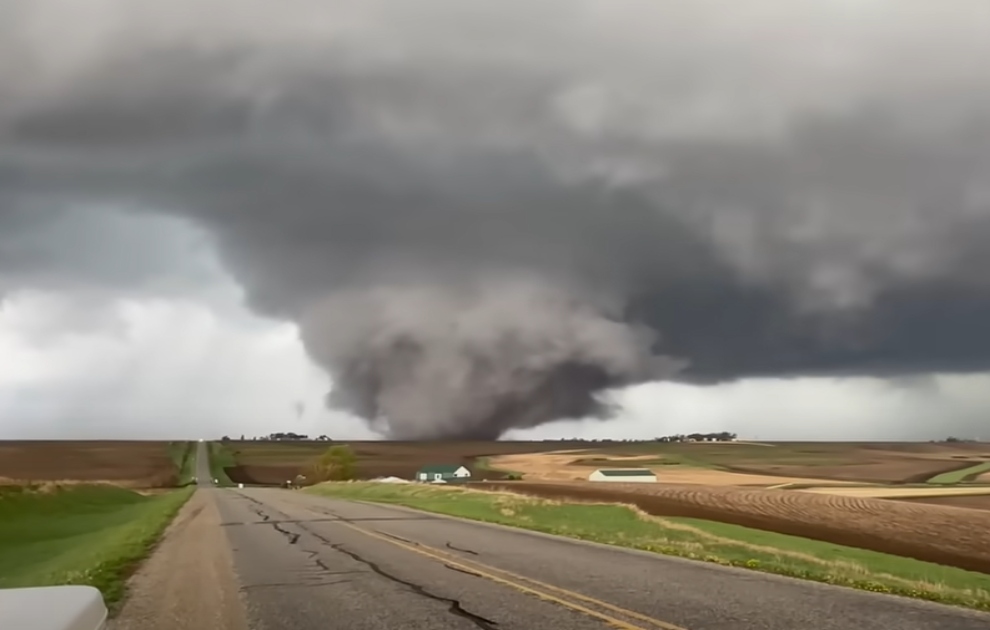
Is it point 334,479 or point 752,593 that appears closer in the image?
point 752,593

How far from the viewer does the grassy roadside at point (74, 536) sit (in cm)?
1892

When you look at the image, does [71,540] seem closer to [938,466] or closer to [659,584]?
[659,584]

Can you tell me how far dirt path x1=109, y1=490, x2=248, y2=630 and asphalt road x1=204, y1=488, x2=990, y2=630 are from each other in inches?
14.9

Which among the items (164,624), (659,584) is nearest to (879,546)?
(659,584)

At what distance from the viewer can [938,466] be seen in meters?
128

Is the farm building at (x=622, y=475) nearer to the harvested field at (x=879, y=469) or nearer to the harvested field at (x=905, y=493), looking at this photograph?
the harvested field at (x=879, y=469)

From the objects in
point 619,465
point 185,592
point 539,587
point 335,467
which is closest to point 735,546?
point 539,587

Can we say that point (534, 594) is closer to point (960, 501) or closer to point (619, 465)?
point (960, 501)

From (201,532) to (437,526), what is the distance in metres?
8.93

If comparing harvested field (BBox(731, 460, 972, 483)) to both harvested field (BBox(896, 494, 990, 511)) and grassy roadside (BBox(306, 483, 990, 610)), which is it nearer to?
harvested field (BBox(896, 494, 990, 511))

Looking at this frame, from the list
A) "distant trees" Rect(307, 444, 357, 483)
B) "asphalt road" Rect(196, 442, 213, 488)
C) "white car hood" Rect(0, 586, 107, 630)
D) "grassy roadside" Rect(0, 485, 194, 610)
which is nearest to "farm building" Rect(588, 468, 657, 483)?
"distant trees" Rect(307, 444, 357, 483)

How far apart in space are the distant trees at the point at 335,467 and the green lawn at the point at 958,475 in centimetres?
8557

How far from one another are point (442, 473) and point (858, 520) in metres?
111

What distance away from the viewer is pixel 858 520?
45.8 metres
